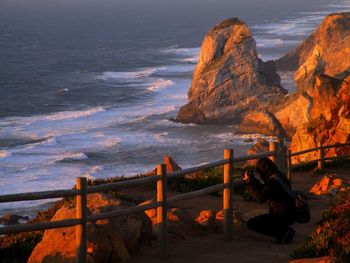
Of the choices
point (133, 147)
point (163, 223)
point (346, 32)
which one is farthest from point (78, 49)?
point (163, 223)

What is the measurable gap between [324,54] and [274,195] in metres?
65.6

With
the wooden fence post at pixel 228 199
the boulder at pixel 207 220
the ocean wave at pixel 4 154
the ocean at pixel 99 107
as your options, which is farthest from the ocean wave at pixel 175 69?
the wooden fence post at pixel 228 199

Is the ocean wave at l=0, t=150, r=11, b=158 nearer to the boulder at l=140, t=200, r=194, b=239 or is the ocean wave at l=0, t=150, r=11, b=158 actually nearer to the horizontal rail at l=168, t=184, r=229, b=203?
the boulder at l=140, t=200, r=194, b=239

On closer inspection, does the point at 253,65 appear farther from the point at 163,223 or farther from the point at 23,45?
the point at 23,45

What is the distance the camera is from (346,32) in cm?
7950

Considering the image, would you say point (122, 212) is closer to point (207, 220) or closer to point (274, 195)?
point (274, 195)

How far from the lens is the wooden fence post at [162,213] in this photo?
10906mm

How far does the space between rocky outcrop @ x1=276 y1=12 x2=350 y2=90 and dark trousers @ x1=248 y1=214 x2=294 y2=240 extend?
4210 centimetres

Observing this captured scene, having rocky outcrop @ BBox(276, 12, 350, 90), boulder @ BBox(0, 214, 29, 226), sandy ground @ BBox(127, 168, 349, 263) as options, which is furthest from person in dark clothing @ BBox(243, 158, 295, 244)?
rocky outcrop @ BBox(276, 12, 350, 90)

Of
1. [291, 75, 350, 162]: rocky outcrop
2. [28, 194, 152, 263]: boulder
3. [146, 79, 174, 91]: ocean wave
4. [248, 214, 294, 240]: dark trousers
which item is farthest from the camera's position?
[146, 79, 174, 91]: ocean wave

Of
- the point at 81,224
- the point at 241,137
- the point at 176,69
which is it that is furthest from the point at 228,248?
the point at 176,69

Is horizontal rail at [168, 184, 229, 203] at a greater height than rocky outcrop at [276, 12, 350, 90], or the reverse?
horizontal rail at [168, 184, 229, 203]

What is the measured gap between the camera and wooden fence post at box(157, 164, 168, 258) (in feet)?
35.8

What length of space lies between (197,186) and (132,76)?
6743 cm
